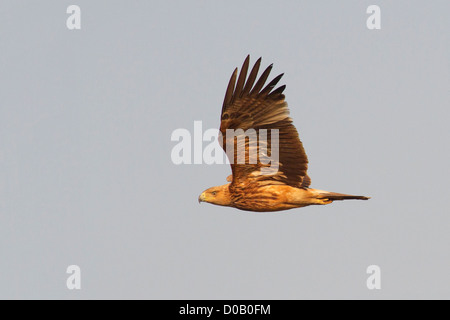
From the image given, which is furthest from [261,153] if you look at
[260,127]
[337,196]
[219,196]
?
[337,196]

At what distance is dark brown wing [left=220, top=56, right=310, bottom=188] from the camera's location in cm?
1758

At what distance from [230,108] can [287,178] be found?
1840mm

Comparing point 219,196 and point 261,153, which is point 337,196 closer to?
point 261,153

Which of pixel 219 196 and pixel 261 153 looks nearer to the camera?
pixel 261 153

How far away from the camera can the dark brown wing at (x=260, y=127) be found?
57.7 feet

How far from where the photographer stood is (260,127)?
17781mm

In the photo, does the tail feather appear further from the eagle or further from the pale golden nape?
the pale golden nape

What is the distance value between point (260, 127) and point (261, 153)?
1.92 ft

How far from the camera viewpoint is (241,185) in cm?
1858

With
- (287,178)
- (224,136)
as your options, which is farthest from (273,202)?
(224,136)

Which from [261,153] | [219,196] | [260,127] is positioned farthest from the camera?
[219,196]

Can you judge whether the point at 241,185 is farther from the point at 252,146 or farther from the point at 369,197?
the point at 369,197

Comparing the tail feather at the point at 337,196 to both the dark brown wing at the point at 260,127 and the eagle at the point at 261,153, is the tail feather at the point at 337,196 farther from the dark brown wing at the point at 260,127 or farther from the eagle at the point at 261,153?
the dark brown wing at the point at 260,127

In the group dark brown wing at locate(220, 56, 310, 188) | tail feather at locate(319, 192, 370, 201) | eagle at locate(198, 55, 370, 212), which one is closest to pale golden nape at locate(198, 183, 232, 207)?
eagle at locate(198, 55, 370, 212)
